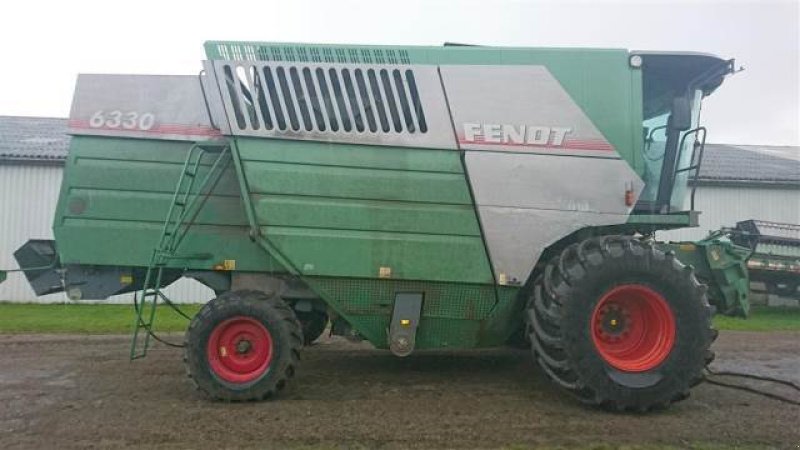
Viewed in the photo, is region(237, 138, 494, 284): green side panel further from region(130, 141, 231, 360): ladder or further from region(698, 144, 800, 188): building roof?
region(698, 144, 800, 188): building roof

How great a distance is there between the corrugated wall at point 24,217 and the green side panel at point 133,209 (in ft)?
32.2

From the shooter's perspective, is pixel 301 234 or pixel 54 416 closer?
pixel 54 416

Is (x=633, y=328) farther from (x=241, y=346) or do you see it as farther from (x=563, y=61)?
(x=241, y=346)

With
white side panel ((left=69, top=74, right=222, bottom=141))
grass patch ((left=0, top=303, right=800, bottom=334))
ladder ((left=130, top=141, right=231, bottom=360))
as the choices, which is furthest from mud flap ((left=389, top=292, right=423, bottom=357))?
grass patch ((left=0, top=303, right=800, bottom=334))

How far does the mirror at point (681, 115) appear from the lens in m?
6.35

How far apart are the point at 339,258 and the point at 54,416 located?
2659mm

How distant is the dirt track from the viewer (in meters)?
4.87

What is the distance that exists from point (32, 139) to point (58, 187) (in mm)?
2785

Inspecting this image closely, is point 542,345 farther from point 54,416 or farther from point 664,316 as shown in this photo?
point 54,416

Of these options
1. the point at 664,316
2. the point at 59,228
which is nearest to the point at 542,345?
the point at 664,316

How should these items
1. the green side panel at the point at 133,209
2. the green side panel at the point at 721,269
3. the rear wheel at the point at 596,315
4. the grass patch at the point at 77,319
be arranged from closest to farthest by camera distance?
the rear wheel at the point at 596,315 < the green side panel at the point at 133,209 < the green side panel at the point at 721,269 < the grass patch at the point at 77,319

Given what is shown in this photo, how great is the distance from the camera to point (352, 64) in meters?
6.10

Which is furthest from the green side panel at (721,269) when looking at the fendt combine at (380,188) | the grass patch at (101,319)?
the grass patch at (101,319)

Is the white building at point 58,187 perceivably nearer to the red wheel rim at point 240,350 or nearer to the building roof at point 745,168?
the building roof at point 745,168
